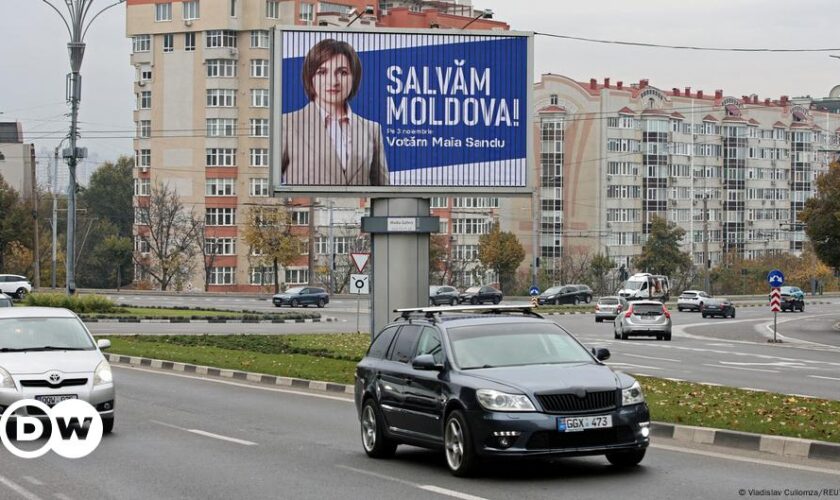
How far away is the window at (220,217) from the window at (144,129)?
8.16 m

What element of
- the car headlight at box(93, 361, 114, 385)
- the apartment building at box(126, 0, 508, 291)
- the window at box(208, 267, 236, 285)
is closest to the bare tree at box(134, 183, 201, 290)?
the apartment building at box(126, 0, 508, 291)

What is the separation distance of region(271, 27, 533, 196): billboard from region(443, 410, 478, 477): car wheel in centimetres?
2046

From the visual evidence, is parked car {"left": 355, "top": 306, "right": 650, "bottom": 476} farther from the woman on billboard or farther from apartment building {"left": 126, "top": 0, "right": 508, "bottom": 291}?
apartment building {"left": 126, "top": 0, "right": 508, "bottom": 291}

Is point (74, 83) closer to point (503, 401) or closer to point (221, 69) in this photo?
point (503, 401)

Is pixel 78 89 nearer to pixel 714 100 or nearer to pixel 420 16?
pixel 420 16

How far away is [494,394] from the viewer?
470 inches

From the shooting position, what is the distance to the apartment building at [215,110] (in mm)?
114750

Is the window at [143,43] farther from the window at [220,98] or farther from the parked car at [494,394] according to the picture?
the parked car at [494,394]

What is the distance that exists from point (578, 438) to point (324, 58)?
885 inches

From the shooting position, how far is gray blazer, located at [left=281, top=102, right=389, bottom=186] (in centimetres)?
3281

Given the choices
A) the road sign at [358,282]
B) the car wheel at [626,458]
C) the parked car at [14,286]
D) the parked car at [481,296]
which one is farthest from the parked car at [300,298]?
the car wheel at [626,458]

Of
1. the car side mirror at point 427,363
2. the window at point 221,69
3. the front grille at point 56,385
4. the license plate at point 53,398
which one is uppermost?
the window at point 221,69

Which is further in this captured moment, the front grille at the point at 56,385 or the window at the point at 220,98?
the window at the point at 220,98

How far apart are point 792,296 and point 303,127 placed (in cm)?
6313
